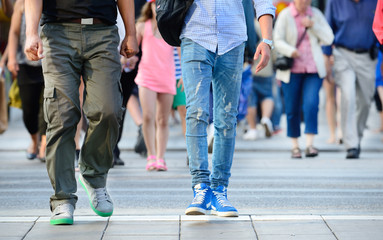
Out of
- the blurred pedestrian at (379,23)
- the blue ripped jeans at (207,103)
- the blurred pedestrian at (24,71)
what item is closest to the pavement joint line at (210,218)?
the blue ripped jeans at (207,103)

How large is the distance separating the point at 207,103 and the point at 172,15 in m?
0.60

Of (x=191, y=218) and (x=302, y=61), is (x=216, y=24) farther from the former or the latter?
(x=302, y=61)

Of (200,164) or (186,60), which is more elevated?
(186,60)

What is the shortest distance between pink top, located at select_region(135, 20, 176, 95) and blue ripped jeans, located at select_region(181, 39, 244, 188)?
301 cm

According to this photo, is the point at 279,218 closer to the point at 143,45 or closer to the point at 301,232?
the point at 301,232

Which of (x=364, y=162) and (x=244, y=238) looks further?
(x=364, y=162)

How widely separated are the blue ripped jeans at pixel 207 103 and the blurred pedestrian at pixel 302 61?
14.7ft

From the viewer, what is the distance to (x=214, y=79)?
18.0 ft

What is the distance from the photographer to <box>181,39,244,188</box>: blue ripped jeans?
208 inches

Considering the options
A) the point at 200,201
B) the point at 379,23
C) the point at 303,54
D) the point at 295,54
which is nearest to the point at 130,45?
the point at 200,201

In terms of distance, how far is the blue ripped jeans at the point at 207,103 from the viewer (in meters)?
5.29

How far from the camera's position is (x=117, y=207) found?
6.12m

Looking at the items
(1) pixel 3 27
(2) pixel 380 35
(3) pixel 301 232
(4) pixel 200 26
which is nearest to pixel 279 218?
(3) pixel 301 232

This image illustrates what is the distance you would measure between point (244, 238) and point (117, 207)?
5.34 ft
